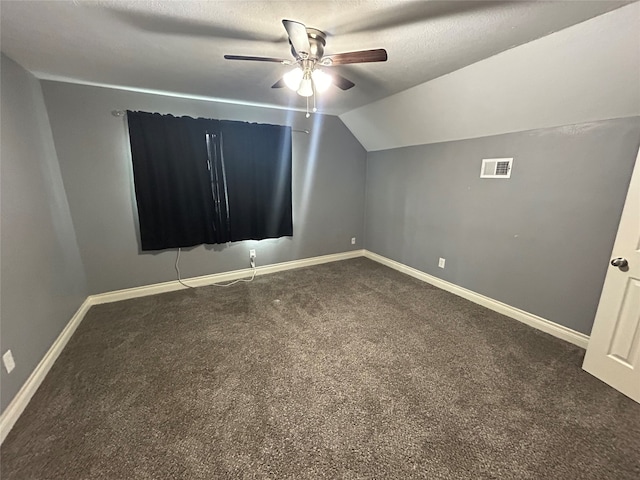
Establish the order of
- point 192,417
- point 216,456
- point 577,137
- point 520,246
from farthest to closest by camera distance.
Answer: point 520,246
point 577,137
point 192,417
point 216,456

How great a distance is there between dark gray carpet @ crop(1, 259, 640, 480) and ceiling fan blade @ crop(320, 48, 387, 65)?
2021mm

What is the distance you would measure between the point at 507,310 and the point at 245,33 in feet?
10.6

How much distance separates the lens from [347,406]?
1646 millimetres

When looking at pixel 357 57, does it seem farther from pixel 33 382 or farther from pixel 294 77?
pixel 33 382

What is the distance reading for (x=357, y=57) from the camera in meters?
1.55

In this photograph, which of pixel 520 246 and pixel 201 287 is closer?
pixel 520 246

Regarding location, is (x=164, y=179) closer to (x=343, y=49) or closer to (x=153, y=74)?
(x=153, y=74)

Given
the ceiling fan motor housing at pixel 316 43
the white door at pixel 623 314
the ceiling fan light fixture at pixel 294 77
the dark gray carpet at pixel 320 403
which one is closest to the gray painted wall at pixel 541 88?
the white door at pixel 623 314

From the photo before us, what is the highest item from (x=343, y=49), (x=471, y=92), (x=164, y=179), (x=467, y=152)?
(x=343, y=49)

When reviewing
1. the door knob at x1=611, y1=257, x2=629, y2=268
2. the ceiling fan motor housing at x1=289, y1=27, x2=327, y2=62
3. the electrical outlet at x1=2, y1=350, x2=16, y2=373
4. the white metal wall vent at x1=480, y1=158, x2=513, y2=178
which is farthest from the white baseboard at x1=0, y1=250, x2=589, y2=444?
the ceiling fan motor housing at x1=289, y1=27, x2=327, y2=62

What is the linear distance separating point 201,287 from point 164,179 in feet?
4.41

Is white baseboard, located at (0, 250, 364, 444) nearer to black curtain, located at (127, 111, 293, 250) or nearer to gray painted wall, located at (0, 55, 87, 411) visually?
gray painted wall, located at (0, 55, 87, 411)

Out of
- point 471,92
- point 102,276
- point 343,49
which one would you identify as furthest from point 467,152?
point 102,276

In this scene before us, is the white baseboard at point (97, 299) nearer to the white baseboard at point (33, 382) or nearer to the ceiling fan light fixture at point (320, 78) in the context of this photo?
the white baseboard at point (33, 382)
